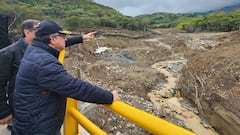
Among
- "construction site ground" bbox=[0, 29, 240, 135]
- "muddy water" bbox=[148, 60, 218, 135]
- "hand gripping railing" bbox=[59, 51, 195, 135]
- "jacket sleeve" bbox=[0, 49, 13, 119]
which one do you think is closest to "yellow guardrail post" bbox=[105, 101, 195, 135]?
"hand gripping railing" bbox=[59, 51, 195, 135]

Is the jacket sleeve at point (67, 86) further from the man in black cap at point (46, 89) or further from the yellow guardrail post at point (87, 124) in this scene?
the yellow guardrail post at point (87, 124)

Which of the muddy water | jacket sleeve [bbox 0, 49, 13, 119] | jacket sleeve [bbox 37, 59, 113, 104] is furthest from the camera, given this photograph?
the muddy water

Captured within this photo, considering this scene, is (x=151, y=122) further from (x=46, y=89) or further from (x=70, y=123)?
(x=70, y=123)

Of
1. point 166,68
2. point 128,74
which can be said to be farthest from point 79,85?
point 166,68

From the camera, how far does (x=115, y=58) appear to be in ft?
62.5

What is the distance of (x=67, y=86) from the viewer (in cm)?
180

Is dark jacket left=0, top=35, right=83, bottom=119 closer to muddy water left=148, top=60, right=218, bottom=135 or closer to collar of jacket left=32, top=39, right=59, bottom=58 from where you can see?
collar of jacket left=32, top=39, right=59, bottom=58

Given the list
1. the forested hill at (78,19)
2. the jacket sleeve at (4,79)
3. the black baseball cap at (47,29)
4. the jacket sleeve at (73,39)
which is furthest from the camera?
the forested hill at (78,19)

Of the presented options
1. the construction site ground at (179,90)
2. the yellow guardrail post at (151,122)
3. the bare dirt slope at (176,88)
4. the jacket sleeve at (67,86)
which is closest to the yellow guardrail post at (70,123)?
the jacket sleeve at (67,86)

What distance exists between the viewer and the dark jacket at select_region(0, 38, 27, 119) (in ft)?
7.93

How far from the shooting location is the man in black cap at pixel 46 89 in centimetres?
181

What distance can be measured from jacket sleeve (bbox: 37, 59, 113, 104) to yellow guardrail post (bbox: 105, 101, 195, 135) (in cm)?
17

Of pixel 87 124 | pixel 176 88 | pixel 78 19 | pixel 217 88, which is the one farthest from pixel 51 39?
pixel 78 19

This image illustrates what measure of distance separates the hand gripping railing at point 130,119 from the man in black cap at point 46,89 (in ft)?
0.41
